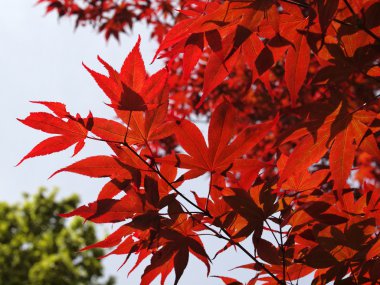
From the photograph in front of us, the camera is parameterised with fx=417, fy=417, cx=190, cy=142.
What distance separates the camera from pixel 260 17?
69 cm

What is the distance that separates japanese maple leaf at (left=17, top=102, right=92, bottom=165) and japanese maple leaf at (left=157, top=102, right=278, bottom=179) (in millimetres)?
185

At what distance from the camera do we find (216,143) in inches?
32.1

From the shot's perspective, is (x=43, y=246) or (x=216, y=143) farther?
(x=43, y=246)

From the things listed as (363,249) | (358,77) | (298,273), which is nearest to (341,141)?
(363,249)

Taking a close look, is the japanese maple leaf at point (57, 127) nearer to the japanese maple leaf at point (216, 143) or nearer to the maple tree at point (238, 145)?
the maple tree at point (238, 145)

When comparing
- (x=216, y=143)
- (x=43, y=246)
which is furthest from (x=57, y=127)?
(x=43, y=246)

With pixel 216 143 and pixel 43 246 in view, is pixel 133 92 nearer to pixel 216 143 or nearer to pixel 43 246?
pixel 216 143

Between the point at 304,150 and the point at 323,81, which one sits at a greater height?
the point at 323,81

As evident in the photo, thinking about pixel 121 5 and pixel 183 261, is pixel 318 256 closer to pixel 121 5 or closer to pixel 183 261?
pixel 183 261

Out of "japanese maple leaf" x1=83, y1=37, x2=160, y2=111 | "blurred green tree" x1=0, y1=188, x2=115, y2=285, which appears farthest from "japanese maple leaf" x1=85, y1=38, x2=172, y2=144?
"blurred green tree" x1=0, y1=188, x2=115, y2=285

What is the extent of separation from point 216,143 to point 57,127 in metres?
0.33

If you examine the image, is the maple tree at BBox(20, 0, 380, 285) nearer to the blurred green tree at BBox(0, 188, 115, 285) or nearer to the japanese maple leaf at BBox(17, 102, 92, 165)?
the japanese maple leaf at BBox(17, 102, 92, 165)

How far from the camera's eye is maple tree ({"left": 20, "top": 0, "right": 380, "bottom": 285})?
765mm

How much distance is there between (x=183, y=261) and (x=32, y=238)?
56.6 feet
